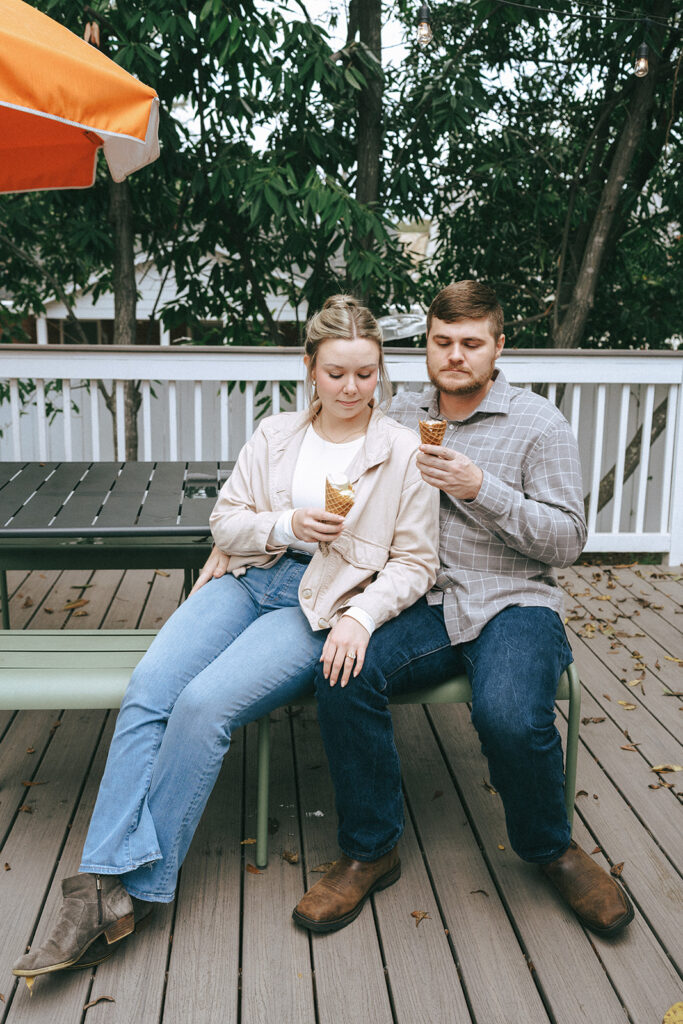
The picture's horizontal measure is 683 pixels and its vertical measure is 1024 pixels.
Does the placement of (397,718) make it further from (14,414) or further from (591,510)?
(14,414)

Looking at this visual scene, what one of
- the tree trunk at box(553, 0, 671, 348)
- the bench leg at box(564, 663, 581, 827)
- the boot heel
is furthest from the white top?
the tree trunk at box(553, 0, 671, 348)

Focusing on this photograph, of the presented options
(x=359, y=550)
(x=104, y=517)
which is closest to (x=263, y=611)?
(x=359, y=550)

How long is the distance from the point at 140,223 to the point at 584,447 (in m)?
3.67

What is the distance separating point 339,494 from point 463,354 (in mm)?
525

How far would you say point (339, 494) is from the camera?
6.40ft

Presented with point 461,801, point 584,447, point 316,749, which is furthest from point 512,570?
point 584,447

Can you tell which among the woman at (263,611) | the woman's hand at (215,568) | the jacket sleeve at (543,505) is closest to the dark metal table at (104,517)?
the woman's hand at (215,568)

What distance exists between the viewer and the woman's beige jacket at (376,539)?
2.06 m

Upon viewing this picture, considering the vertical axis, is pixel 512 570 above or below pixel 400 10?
below

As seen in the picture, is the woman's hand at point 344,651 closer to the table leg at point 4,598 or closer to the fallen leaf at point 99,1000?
the fallen leaf at point 99,1000

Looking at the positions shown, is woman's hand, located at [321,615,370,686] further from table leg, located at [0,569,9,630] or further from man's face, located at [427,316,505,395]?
table leg, located at [0,569,9,630]

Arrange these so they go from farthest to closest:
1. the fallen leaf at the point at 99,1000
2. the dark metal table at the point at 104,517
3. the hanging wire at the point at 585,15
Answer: the hanging wire at the point at 585,15, the dark metal table at the point at 104,517, the fallen leaf at the point at 99,1000

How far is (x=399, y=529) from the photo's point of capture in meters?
2.12

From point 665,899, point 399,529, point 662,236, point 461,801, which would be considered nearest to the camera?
point 665,899
